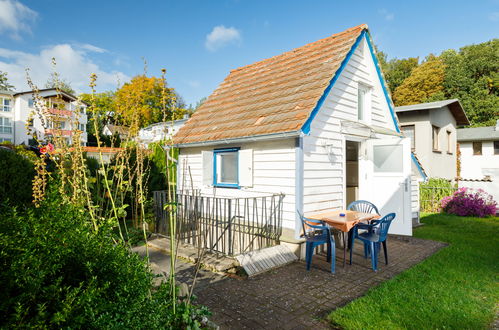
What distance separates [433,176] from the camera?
16875 millimetres

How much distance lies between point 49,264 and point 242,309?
2.74m

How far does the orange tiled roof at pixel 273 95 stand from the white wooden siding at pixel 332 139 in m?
0.49

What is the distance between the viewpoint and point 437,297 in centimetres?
432

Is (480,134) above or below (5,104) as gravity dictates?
below

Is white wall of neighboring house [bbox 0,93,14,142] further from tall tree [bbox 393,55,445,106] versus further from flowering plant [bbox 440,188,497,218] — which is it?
tall tree [bbox 393,55,445,106]

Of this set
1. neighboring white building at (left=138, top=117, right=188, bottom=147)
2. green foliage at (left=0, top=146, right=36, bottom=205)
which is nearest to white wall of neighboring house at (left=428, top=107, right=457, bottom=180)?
neighboring white building at (left=138, top=117, right=188, bottom=147)

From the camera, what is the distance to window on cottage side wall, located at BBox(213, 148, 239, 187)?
7980 mm

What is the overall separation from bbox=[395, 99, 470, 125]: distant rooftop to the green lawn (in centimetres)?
1111

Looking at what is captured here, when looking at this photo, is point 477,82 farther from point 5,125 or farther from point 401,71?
point 5,125

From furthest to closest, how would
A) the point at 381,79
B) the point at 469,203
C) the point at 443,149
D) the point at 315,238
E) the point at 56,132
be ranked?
the point at 443,149 < the point at 469,203 < the point at 381,79 < the point at 315,238 < the point at 56,132

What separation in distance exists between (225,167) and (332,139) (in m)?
3.00

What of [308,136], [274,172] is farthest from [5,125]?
[308,136]

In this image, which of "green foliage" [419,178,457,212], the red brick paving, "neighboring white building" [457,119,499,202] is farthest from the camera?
"neighboring white building" [457,119,499,202]

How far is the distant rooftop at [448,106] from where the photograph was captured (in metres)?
16.0
